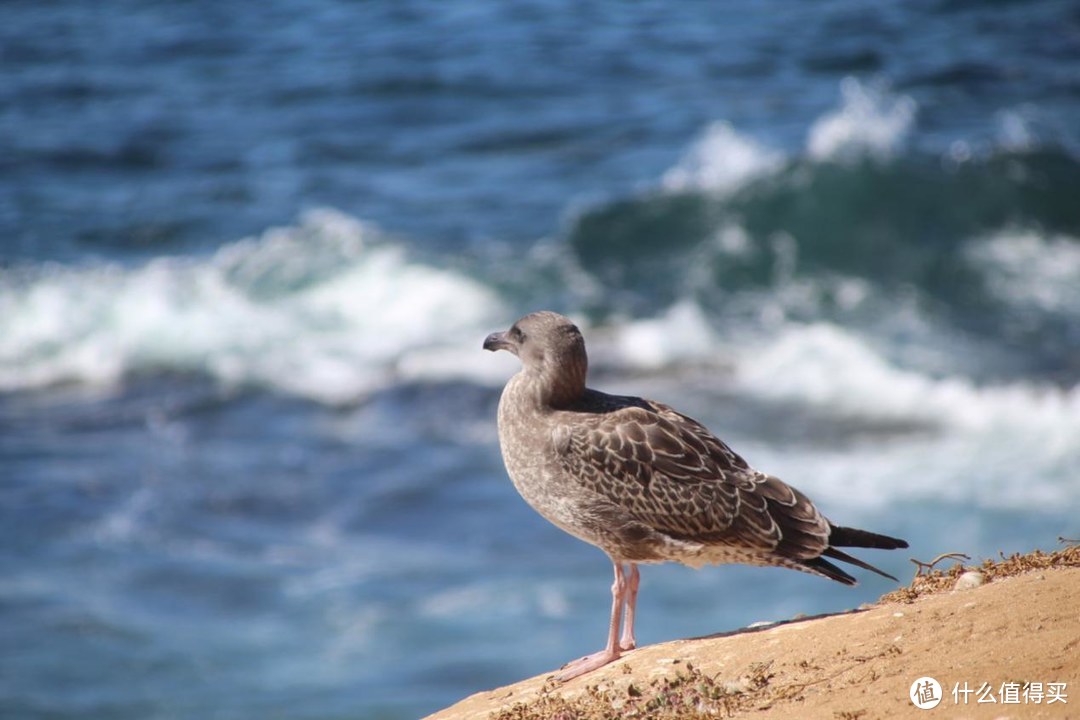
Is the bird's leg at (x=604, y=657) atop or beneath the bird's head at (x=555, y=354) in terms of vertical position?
beneath

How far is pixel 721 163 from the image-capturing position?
21.8 metres

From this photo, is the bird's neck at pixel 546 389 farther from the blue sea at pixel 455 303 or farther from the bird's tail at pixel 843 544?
the blue sea at pixel 455 303

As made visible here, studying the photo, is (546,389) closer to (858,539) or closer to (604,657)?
(604,657)

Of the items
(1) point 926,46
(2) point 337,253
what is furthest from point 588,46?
(2) point 337,253

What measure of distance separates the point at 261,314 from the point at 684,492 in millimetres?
13142

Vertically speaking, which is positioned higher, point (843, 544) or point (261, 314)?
point (261, 314)

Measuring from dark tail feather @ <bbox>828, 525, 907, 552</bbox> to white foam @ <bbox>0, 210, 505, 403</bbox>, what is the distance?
10.3 meters

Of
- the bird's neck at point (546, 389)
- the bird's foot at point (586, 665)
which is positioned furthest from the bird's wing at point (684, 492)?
the bird's foot at point (586, 665)

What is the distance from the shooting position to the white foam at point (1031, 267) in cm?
1784

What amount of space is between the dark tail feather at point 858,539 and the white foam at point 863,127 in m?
15.5

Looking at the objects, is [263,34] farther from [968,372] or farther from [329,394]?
[968,372]

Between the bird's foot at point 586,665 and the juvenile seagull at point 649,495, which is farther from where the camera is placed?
the juvenile seagull at point 649,495

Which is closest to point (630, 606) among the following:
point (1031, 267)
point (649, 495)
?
point (649, 495)

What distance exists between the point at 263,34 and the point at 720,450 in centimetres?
2176
